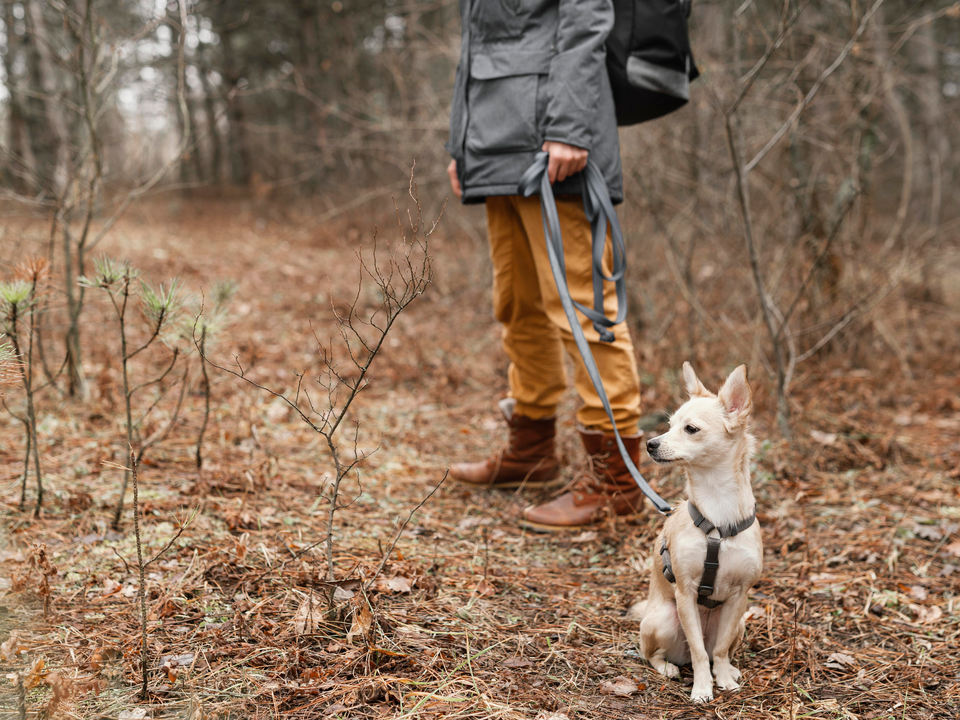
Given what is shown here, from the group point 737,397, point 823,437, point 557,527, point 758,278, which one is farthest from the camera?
point 823,437

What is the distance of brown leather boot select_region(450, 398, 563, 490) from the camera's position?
12.6ft

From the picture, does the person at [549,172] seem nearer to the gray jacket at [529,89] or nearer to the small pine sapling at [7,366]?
the gray jacket at [529,89]

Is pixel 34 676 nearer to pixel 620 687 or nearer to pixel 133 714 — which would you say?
pixel 133 714

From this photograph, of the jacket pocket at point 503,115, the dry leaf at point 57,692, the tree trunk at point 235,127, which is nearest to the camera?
the dry leaf at point 57,692

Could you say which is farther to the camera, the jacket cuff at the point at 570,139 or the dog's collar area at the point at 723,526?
the jacket cuff at the point at 570,139

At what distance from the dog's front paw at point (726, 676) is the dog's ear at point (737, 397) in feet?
2.68

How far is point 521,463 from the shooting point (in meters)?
3.87

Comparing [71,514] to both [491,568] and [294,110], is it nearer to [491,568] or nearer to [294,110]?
[491,568]

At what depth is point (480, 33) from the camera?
3203 millimetres

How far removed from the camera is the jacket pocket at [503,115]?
10.1ft

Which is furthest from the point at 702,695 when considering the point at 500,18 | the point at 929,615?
the point at 500,18

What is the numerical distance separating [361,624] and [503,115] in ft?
7.26

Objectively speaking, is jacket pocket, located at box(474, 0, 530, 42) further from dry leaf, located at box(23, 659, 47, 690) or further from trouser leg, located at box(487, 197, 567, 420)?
dry leaf, located at box(23, 659, 47, 690)

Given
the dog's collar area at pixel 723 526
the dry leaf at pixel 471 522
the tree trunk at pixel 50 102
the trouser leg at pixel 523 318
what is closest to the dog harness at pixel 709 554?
the dog's collar area at pixel 723 526
